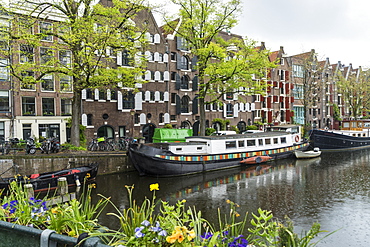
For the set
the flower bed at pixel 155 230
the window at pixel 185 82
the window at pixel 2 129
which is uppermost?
the window at pixel 185 82

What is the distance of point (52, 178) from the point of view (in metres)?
15.4

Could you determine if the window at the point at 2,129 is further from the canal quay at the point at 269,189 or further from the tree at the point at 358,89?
the tree at the point at 358,89

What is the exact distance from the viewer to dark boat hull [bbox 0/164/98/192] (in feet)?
48.6

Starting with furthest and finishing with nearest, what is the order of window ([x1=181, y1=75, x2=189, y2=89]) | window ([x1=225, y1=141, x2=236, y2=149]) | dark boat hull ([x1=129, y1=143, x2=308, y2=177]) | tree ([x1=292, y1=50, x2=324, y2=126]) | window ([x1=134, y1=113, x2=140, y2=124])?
tree ([x1=292, y1=50, x2=324, y2=126])
window ([x1=181, y1=75, x2=189, y2=89])
window ([x1=134, y1=113, x2=140, y2=124])
window ([x1=225, y1=141, x2=236, y2=149])
dark boat hull ([x1=129, y1=143, x2=308, y2=177])

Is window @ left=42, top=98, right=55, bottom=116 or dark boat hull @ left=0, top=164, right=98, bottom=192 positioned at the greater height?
window @ left=42, top=98, right=55, bottom=116

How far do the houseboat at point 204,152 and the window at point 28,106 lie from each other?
1030 centimetres

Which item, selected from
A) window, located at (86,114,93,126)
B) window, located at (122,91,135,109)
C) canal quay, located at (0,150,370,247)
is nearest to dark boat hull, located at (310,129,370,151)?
canal quay, located at (0,150,370,247)

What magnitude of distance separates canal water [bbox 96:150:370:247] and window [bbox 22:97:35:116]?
1025 cm

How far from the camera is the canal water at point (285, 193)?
36.7 ft

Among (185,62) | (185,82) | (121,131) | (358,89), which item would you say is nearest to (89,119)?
(121,131)

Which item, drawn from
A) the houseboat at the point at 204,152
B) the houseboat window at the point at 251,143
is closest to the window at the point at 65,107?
the houseboat at the point at 204,152

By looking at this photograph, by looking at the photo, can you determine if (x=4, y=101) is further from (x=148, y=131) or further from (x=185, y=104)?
(x=185, y=104)

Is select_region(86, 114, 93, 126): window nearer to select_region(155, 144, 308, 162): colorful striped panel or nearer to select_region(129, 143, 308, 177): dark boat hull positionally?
select_region(129, 143, 308, 177): dark boat hull

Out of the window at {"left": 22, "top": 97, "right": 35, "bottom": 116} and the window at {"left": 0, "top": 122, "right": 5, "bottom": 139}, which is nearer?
the window at {"left": 0, "top": 122, "right": 5, "bottom": 139}
